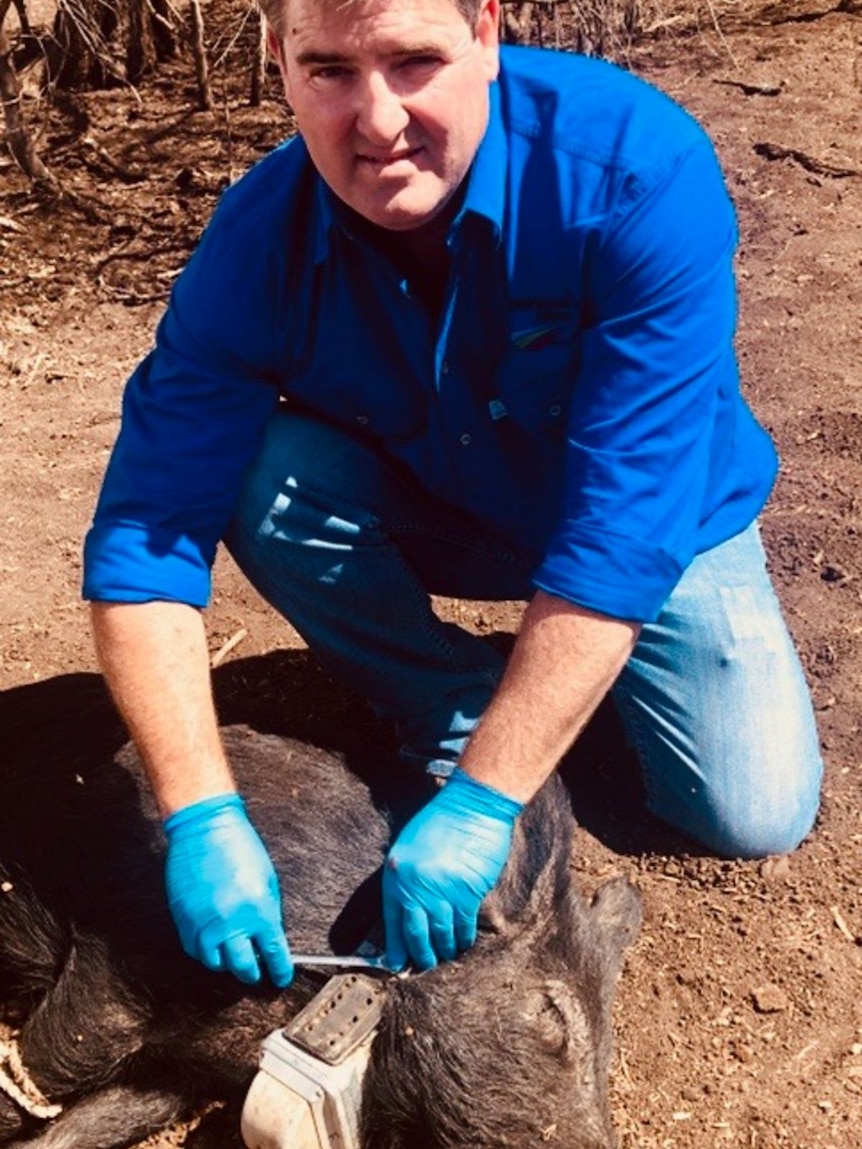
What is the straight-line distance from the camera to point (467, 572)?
3508 millimetres

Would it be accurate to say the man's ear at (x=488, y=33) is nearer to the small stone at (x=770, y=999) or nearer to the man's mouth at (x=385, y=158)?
the man's mouth at (x=385, y=158)

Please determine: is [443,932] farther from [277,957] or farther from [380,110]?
[380,110]

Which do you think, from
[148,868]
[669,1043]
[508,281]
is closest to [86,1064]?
[148,868]

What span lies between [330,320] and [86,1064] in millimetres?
1492

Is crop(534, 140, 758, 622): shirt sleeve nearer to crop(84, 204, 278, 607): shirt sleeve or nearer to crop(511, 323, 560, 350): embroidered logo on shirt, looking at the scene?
crop(511, 323, 560, 350): embroidered logo on shirt

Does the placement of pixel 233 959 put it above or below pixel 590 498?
below

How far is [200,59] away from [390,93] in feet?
12.9

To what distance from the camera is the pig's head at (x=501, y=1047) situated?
2.64 metres

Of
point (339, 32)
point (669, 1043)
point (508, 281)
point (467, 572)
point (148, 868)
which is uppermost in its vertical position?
point (339, 32)

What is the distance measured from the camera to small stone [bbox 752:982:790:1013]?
10.0ft

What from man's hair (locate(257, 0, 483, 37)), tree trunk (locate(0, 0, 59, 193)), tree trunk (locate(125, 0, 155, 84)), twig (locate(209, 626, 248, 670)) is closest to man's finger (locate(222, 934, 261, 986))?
twig (locate(209, 626, 248, 670))

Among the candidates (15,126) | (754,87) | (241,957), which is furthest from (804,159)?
(241,957)

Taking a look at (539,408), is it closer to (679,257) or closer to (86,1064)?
(679,257)

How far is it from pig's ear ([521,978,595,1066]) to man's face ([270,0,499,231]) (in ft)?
4.55
